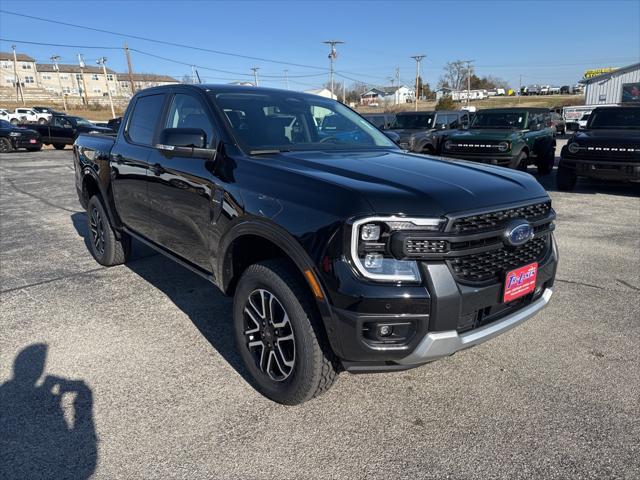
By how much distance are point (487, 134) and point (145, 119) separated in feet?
29.9

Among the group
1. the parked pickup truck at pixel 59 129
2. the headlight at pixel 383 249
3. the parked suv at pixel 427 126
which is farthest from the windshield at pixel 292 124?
the parked pickup truck at pixel 59 129

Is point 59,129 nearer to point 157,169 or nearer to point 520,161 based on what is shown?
point 520,161

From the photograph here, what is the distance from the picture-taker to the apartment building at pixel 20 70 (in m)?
97.9

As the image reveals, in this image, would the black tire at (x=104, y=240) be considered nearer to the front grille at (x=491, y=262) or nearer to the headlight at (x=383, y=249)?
the headlight at (x=383, y=249)

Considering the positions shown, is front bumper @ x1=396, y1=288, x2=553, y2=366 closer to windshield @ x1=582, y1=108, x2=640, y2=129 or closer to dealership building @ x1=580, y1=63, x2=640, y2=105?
windshield @ x1=582, y1=108, x2=640, y2=129

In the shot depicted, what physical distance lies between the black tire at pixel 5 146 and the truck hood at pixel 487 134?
19751mm

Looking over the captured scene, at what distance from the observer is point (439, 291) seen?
7.32 feet

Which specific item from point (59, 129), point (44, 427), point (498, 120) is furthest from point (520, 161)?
point (59, 129)

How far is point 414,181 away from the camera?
8.38 ft

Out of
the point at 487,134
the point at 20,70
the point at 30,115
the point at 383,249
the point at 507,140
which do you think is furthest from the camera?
the point at 20,70

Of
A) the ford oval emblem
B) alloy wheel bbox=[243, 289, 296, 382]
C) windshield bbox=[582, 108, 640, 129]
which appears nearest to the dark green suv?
windshield bbox=[582, 108, 640, 129]

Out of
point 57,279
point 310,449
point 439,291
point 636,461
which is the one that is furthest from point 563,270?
point 57,279

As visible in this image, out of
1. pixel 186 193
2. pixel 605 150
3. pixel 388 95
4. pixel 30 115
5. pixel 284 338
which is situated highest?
pixel 388 95

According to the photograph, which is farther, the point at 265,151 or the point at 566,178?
the point at 566,178
